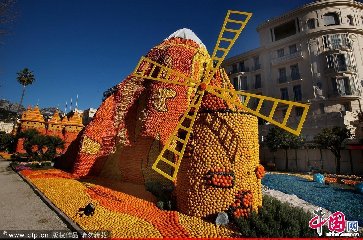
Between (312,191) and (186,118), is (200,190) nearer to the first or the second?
(186,118)

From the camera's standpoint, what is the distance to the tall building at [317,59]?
34.9m

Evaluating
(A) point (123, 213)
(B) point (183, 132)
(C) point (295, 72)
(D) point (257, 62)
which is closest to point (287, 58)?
(C) point (295, 72)

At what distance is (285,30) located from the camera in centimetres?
4209

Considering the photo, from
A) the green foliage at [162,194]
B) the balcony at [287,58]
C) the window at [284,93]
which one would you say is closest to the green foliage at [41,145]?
the green foliage at [162,194]

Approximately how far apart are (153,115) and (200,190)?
8663mm

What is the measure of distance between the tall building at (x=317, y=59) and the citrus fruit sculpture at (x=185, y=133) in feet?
68.2

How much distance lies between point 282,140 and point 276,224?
21268 millimetres

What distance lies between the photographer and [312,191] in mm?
17672

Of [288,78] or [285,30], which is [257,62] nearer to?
[288,78]

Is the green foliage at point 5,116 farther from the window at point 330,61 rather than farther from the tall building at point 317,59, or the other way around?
the window at point 330,61

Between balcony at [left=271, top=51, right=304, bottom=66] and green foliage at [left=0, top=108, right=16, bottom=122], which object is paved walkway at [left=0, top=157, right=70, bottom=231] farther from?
green foliage at [left=0, top=108, right=16, bottom=122]

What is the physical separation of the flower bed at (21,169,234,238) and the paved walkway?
57 centimetres

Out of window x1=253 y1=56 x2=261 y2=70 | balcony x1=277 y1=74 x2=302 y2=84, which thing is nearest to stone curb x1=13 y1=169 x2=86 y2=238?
balcony x1=277 y1=74 x2=302 y2=84

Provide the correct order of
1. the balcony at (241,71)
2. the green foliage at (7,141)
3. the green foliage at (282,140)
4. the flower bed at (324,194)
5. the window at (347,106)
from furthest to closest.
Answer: the green foliage at (7,141)
the balcony at (241,71)
the window at (347,106)
the green foliage at (282,140)
the flower bed at (324,194)
